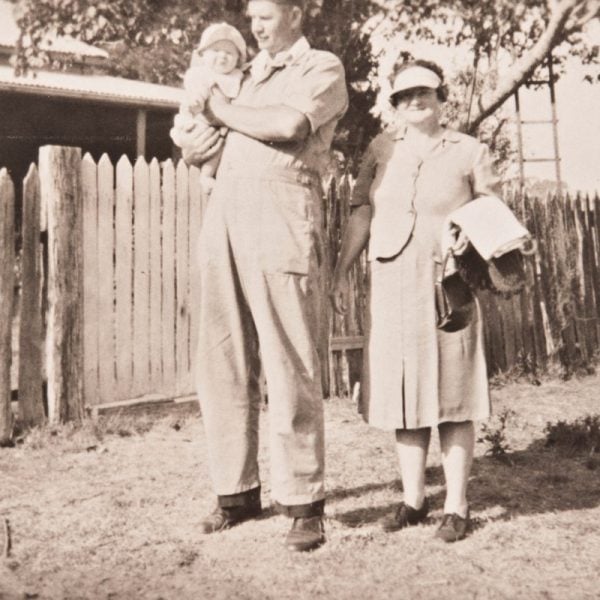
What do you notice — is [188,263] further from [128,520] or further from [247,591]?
[247,591]

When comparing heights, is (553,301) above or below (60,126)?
below

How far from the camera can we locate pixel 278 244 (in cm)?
331

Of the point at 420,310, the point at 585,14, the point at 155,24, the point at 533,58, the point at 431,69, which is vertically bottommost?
the point at 420,310

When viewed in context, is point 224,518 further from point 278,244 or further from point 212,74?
point 212,74

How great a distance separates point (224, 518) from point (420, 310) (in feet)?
3.91

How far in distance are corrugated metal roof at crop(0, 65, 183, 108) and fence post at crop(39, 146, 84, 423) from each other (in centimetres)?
936

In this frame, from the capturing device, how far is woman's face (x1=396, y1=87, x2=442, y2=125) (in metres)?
3.50

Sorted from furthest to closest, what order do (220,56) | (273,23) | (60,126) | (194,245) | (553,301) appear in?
(60,126), (553,301), (194,245), (220,56), (273,23)

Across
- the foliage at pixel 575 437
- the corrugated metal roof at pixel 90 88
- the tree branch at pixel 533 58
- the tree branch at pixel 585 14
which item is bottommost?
the foliage at pixel 575 437

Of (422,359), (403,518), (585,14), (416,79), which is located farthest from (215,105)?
(585,14)

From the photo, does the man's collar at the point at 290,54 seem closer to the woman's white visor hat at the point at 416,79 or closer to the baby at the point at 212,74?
the baby at the point at 212,74

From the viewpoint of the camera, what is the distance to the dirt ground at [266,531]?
2986mm

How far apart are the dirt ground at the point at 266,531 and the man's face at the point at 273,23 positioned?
1975mm

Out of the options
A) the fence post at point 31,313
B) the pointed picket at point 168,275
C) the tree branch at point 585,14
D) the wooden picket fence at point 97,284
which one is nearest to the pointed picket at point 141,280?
the wooden picket fence at point 97,284
